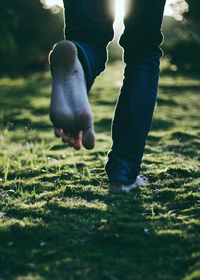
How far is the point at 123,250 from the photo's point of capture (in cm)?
224

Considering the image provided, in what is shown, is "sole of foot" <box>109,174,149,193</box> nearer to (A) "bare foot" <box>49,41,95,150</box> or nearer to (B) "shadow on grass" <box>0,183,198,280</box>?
(B) "shadow on grass" <box>0,183,198,280</box>

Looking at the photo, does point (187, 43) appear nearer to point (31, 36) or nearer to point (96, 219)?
point (31, 36)

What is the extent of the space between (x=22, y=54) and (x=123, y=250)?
20.8m

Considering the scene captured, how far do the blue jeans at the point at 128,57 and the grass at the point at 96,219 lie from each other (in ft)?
0.95

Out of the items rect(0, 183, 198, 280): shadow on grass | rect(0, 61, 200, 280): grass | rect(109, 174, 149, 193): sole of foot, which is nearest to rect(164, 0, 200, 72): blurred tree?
rect(0, 61, 200, 280): grass

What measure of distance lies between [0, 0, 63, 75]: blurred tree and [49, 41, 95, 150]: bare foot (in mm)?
17615

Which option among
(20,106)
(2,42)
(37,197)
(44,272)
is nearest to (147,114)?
(37,197)

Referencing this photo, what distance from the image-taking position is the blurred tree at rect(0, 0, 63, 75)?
69.1ft

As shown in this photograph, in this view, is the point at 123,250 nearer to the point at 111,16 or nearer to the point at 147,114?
the point at 147,114

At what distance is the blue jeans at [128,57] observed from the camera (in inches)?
106

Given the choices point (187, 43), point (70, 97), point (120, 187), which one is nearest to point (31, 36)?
point (187, 43)

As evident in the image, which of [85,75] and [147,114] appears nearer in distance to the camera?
[85,75]

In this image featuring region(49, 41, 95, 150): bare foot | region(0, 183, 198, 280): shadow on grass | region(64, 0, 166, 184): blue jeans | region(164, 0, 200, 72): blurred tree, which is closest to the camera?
region(0, 183, 198, 280): shadow on grass

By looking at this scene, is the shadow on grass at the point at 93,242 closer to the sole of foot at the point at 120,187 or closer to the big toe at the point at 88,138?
the sole of foot at the point at 120,187
